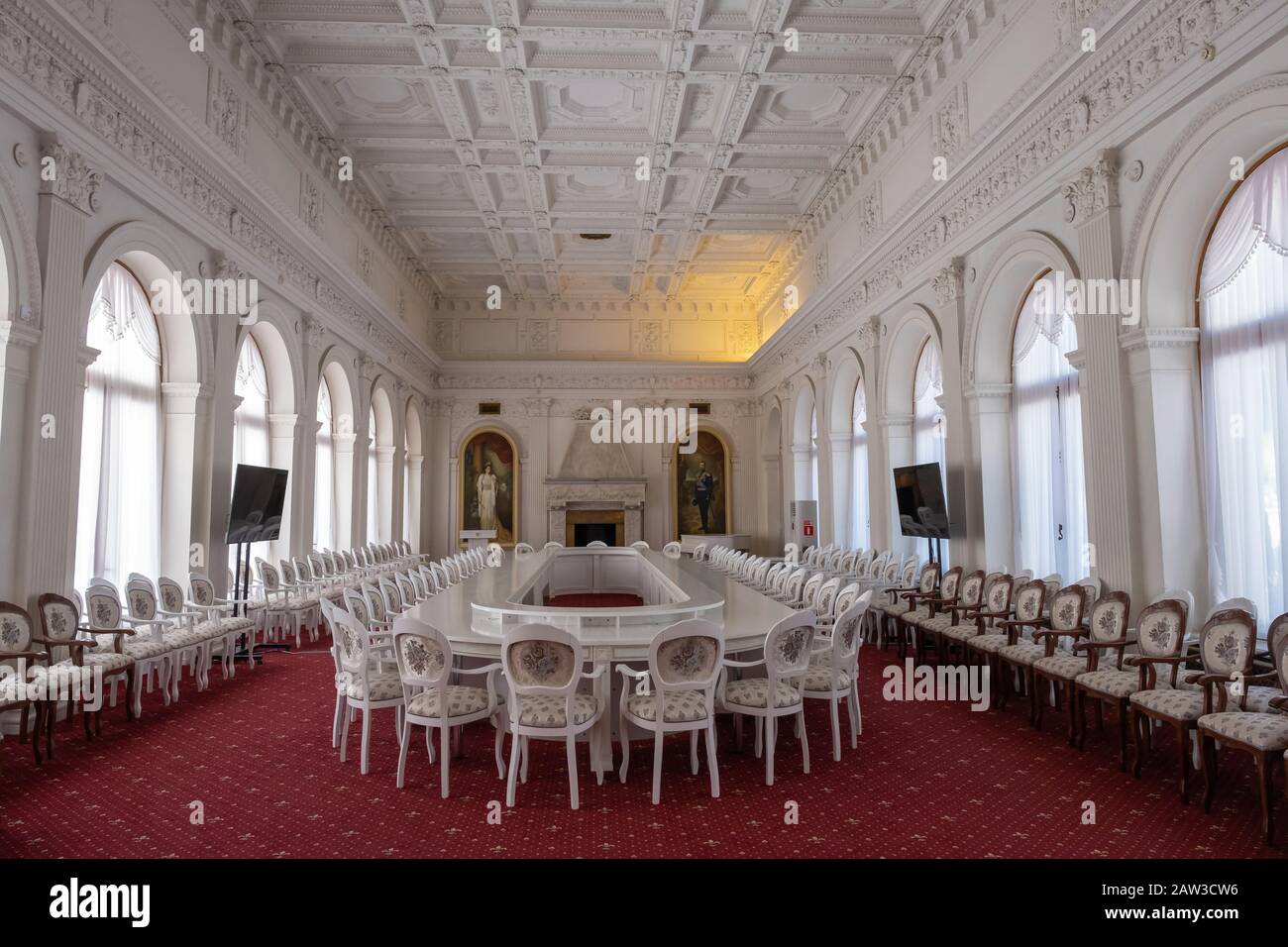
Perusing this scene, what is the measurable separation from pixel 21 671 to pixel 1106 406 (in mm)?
8344

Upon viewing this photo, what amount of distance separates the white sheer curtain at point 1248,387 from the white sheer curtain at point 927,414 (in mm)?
4279

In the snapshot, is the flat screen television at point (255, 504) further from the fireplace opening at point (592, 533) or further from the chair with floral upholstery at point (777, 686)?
the fireplace opening at point (592, 533)

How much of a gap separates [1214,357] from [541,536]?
15.4 meters

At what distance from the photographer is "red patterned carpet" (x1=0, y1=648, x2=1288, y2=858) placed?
3672 millimetres

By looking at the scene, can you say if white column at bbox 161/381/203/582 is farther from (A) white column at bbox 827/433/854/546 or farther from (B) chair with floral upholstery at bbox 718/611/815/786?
(A) white column at bbox 827/433/854/546

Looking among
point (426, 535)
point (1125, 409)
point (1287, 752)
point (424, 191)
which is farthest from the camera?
point (426, 535)

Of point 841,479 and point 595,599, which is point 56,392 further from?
point 841,479

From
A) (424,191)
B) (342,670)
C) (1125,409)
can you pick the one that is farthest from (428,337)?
(1125,409)

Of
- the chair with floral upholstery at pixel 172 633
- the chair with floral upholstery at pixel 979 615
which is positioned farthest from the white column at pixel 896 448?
the chair with floral upholstery at pixel 172 633

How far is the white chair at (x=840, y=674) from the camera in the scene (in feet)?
16.5

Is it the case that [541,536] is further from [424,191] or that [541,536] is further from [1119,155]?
[1119,155]

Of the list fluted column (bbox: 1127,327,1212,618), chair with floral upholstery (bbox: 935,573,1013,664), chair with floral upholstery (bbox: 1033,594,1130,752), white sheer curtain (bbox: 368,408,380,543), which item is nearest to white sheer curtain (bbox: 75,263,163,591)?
white sheer curtain (bbox: 368,408,380,543)

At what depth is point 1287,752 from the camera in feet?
11.2

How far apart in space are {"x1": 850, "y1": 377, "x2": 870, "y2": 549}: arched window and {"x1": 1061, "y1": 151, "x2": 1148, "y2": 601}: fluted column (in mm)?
6843
